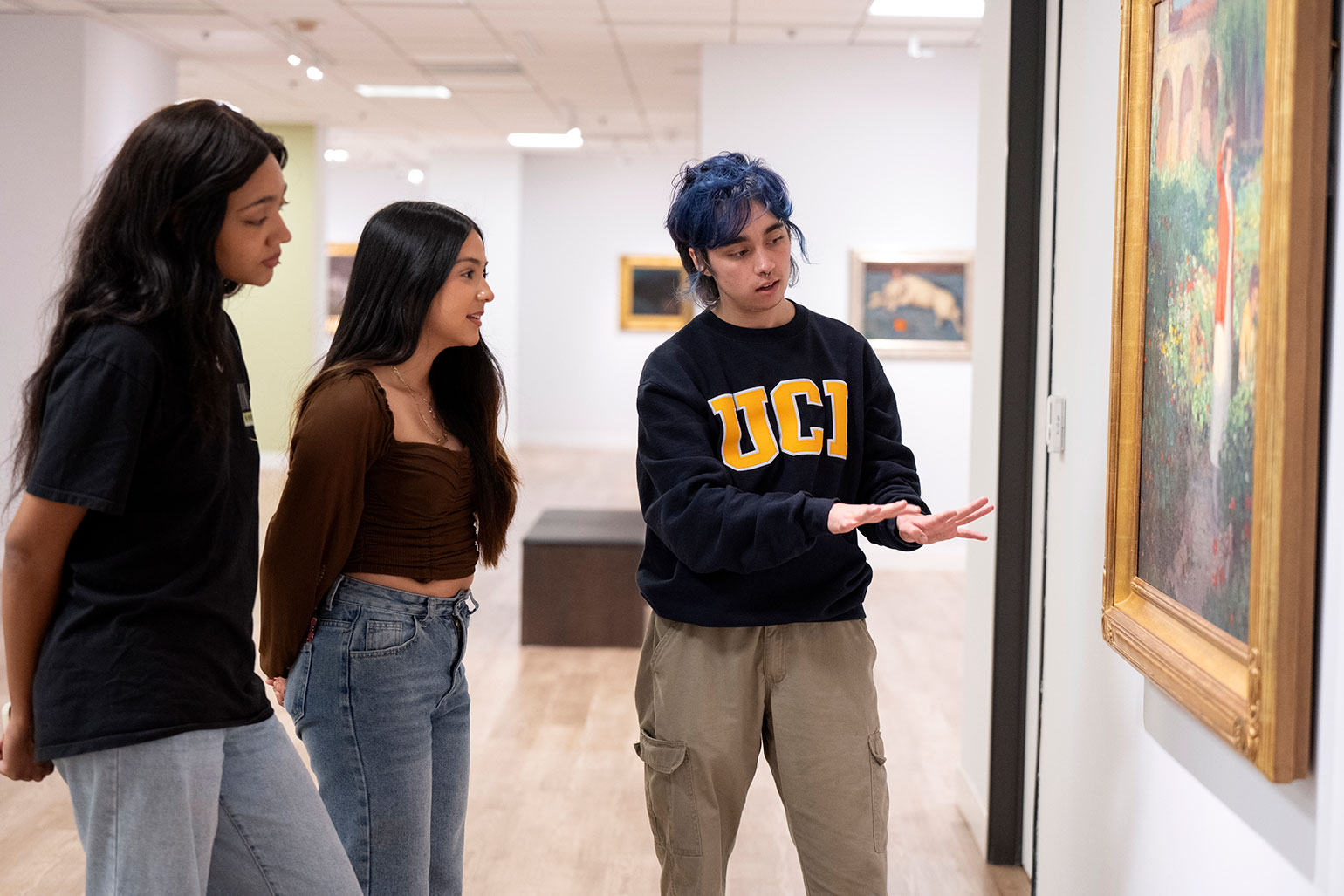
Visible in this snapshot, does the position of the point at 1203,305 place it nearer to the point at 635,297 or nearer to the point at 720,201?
the point at 720,201

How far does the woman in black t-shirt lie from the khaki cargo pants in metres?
0.78

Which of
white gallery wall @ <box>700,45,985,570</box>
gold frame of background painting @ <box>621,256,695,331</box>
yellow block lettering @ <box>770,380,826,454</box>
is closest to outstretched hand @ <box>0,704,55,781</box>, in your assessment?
yellow block lettering @ <box>770,380,826,454</box>

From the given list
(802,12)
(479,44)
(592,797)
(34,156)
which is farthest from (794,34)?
(592,797)

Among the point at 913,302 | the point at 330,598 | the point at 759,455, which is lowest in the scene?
the point at 330,598

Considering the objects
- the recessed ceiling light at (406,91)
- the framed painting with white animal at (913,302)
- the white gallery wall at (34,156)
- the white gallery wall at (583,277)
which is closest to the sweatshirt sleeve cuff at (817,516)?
the framed painting with white animal at (913,302)

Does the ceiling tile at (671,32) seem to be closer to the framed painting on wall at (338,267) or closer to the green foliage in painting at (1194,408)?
the green foliage in painting at (1194,408)

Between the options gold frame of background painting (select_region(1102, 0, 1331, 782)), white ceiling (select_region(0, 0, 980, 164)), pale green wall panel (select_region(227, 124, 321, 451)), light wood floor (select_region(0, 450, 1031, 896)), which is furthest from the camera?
pale green wall panel (select_region(227, 124, 321, 451))

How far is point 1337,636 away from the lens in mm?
1301

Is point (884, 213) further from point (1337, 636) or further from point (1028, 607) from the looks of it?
point (1337, 636)

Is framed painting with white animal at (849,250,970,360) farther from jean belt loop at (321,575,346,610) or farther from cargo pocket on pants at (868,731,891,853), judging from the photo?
jean belt loop at (321,575,346,610)

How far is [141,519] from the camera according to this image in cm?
143

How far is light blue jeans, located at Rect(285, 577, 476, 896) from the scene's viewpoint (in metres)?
1.91

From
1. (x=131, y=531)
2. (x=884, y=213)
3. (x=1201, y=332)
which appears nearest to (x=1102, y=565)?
(x=1201, y=332)

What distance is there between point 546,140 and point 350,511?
12.3m
